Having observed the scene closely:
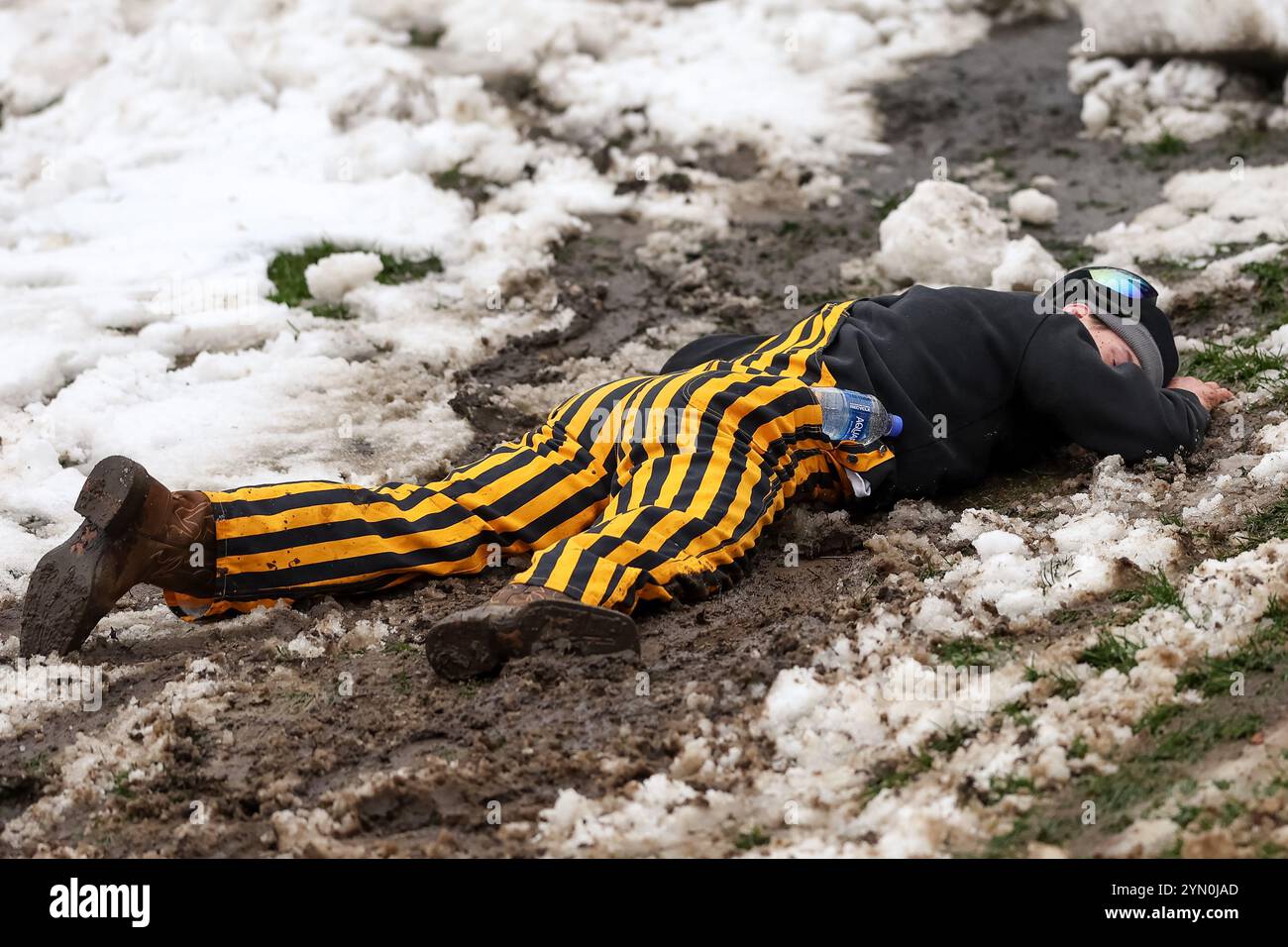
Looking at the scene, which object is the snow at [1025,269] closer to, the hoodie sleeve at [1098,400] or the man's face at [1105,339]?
the man's face at [1105,339]

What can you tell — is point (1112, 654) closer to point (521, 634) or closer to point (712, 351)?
point (521, 634)

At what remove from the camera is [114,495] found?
3.04m

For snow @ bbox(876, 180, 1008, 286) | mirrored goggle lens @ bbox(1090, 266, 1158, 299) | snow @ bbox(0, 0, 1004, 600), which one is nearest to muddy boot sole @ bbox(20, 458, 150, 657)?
snow @ bbox(0, 0, 1004, 600)

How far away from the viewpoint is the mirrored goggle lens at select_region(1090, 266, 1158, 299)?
3.91 m

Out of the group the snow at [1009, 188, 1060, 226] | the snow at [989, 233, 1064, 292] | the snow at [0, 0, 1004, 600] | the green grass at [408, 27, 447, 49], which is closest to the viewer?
the snow at [0, 0, 1004, 600]

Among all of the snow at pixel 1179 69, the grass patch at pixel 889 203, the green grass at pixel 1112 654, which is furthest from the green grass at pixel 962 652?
the snow at pixel 1179 69

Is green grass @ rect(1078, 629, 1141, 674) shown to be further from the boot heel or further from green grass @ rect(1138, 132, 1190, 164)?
green grass @ rect(1138, 132, 1190, 164)

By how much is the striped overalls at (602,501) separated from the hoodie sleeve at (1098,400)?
506mm

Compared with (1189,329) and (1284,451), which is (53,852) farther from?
(1189,329)

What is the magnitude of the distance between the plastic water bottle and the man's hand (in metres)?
0.97

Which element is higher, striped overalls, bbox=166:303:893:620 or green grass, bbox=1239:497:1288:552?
green grass, bbox=1239:497:1288:552

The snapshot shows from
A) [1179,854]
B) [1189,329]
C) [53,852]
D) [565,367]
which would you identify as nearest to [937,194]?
[1189,329]

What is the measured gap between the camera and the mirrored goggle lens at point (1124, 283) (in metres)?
3.91

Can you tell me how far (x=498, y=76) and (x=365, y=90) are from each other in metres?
0.81
